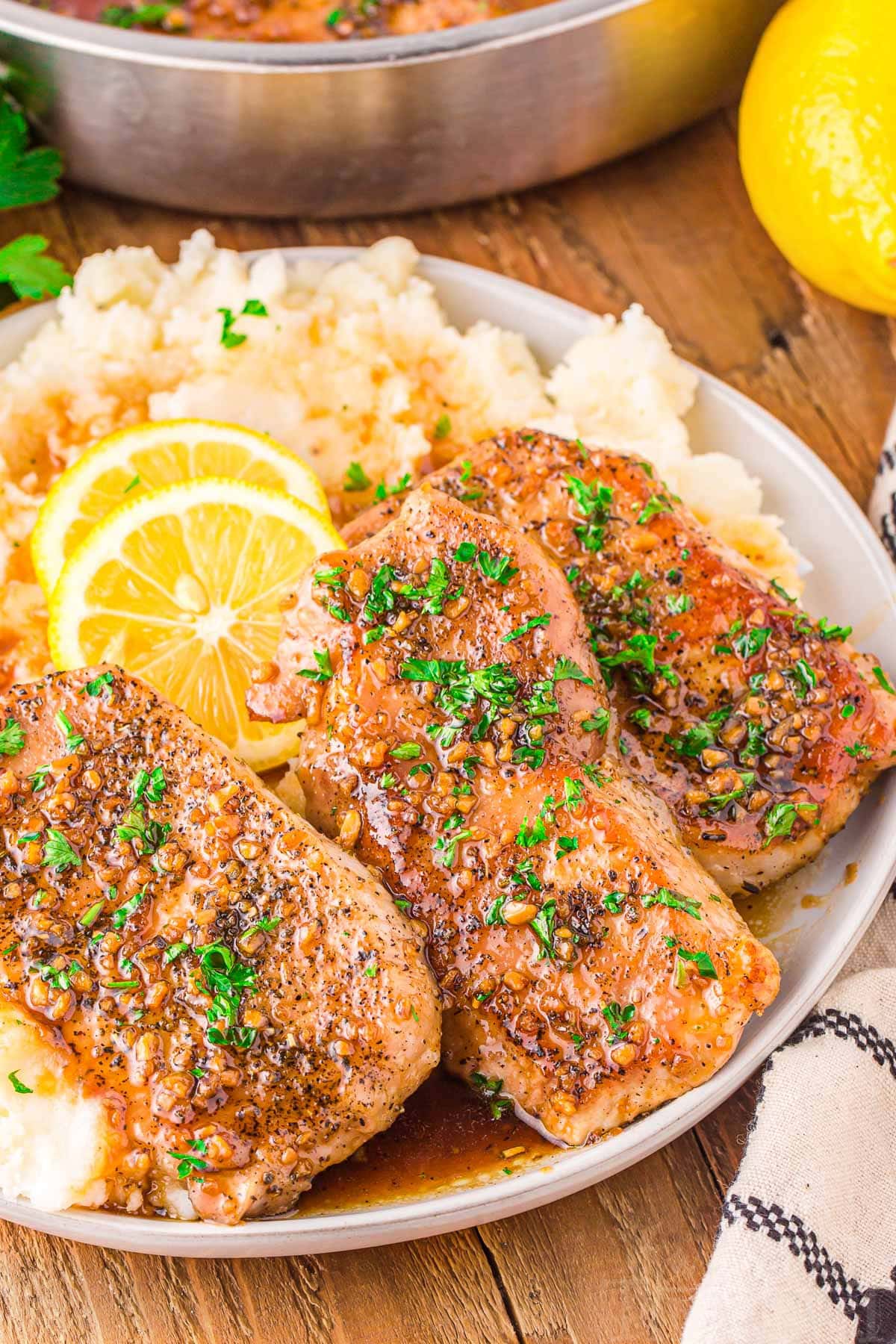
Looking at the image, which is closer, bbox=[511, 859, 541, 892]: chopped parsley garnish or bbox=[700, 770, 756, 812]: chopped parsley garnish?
bbox=[511, 859, 541, 892]: chopped parsley garnish

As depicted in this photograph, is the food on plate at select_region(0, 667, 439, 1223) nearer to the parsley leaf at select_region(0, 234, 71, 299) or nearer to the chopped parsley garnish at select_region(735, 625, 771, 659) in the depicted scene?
the chopped parsley garnish at select_region(735, 625, 771, 659)

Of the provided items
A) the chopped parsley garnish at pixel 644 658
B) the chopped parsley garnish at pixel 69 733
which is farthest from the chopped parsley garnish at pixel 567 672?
the chopped parsley garnish at pixel 69 733

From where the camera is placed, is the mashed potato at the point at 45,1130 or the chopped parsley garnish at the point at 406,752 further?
the chopped parsley garnish at the point at 406,752

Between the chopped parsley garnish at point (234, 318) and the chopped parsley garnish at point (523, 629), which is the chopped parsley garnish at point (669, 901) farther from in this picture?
the chopped parsley garnish at point (234, 318)

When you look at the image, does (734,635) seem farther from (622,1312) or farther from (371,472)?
(622,1312)

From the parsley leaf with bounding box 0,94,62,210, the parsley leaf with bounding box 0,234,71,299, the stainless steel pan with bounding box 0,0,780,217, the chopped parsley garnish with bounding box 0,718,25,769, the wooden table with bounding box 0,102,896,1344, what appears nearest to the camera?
the chopped parsley garnish with bounding box 0,718,25,769

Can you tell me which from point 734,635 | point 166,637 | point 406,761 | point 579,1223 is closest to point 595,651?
point 734,635

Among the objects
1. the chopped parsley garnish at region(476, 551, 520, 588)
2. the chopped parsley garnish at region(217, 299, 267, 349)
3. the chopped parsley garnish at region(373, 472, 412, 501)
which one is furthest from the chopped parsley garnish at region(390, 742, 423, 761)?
the chopped parsley garnish at region(217, 299, 267, 349)

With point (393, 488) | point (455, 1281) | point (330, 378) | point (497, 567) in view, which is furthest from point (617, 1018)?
point (330, 378)
